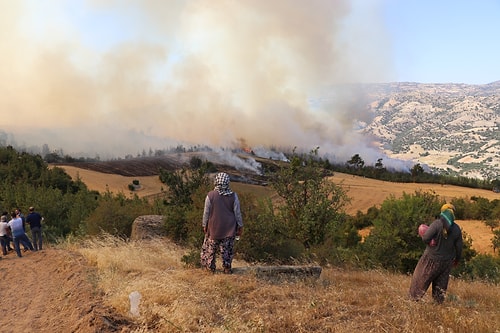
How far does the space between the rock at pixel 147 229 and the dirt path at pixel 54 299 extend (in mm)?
4841

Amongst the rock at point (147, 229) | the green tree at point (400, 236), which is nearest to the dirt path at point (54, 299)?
the rock at point (147, 229)

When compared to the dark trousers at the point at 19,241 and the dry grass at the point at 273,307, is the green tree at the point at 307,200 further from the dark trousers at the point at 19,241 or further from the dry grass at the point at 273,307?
the dry grass at the point at 273,307

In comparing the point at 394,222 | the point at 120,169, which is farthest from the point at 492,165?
the point at 394,222

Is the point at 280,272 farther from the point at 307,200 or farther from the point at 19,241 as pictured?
the point at 307,200

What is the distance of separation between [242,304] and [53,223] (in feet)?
92.4

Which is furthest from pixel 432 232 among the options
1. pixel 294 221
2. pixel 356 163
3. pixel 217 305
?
pixel 356 163

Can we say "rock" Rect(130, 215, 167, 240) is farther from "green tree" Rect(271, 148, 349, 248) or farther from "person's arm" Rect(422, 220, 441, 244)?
"person's arm" Rect(422, 220, 441, 244)

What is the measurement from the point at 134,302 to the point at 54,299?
8.95 ft

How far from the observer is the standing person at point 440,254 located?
616cm

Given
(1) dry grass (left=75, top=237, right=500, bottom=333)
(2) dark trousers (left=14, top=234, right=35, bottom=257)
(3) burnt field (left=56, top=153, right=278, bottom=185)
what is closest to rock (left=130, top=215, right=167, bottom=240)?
(2) dark trousers (left=14, top=234, right=35, bottom=257)

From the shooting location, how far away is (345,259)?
56.1ft

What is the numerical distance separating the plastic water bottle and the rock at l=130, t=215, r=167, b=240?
10.5 m

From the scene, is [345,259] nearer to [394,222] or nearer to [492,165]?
[394,222]

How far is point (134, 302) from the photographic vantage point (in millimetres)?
5727
